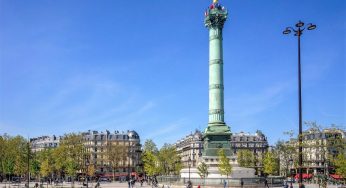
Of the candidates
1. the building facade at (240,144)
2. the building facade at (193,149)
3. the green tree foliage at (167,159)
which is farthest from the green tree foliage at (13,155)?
the building facade at (240,144)

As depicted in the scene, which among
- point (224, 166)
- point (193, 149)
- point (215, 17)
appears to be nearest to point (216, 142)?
point (224, 166)

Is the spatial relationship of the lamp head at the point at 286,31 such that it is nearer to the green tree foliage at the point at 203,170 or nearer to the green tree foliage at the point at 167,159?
the green tree foliage at the point at 203,170

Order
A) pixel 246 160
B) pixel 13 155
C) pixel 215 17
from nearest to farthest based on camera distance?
pixel 215 17
pixel 13 155
pixel 246 160

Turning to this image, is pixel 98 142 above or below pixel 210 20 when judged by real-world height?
below

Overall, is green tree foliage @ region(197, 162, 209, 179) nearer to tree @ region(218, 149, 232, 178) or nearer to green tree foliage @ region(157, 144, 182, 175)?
tree @ region(218, 149, 232, 178)

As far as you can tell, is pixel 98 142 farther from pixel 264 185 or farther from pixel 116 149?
pixel 264 185

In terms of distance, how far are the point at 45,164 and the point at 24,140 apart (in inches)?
1028

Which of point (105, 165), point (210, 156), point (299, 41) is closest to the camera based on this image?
point (299, 41)

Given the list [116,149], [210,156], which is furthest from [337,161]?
[116,149]

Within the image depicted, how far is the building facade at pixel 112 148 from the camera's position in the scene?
4702 inches

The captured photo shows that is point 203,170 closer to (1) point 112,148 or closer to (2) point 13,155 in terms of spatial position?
(2) point 13,155

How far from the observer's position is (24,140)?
4215 inches

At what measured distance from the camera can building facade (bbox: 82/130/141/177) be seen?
119 metres

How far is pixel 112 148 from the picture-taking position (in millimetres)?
115438
